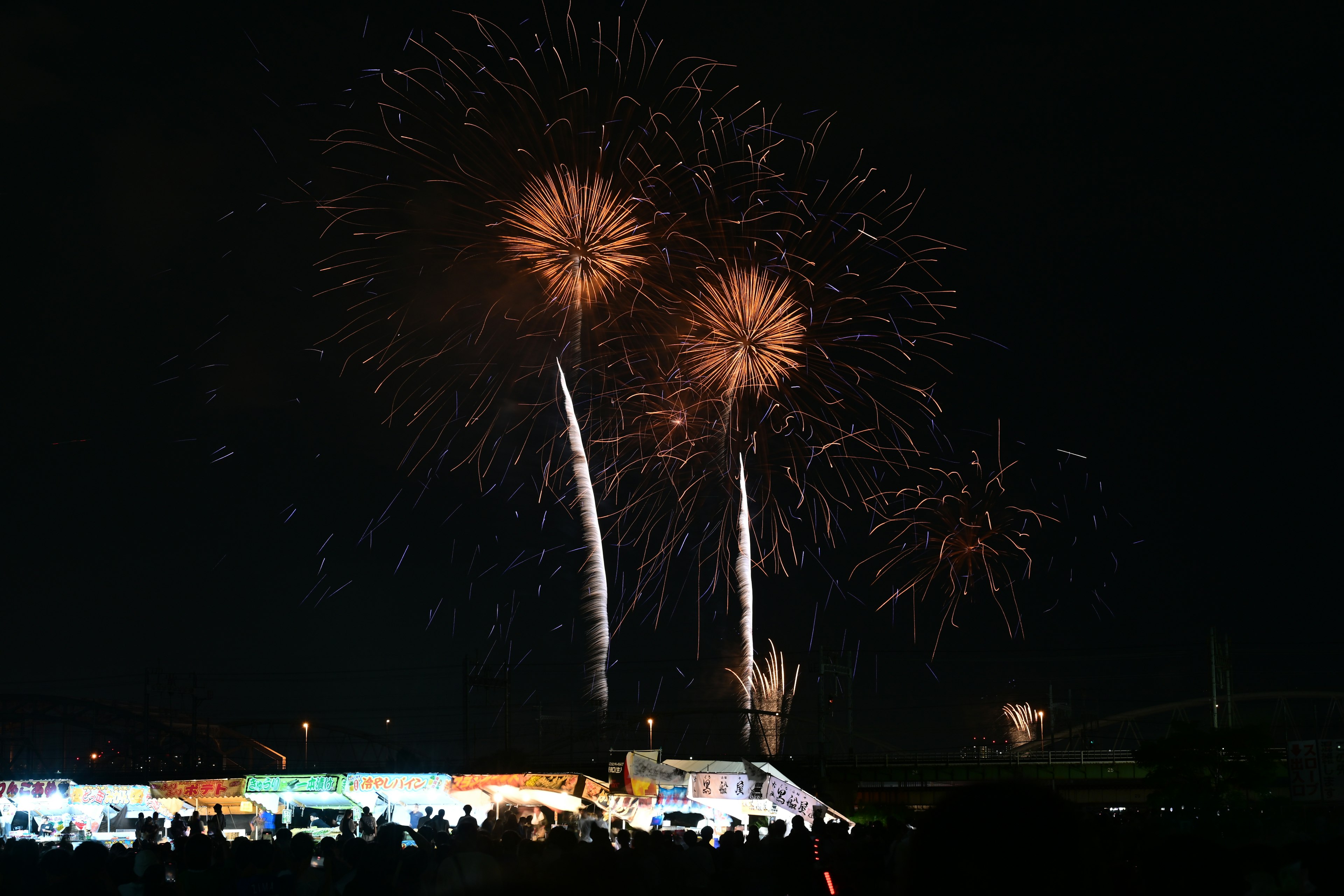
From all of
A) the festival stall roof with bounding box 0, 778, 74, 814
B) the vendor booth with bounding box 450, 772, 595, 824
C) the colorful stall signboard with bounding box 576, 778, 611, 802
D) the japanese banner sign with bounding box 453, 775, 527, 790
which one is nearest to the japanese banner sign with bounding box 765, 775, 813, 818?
the colorful stall signboard with bounding box 576, 778, 611, 802

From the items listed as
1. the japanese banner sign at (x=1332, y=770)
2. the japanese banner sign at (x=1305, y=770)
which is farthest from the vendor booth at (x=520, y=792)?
the japanese banner sign at (x=1332, y=770)

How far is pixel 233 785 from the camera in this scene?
3628cm

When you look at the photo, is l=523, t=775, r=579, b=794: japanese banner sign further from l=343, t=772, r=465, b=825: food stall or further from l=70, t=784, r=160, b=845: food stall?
l=70, t=784, r=160, b=845: food stall

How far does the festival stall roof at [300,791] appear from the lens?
114ft

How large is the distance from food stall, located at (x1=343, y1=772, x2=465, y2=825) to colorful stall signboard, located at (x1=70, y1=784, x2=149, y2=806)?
25.8 ft

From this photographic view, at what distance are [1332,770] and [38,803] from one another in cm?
3771

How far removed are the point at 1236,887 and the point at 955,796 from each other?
17.3 ft

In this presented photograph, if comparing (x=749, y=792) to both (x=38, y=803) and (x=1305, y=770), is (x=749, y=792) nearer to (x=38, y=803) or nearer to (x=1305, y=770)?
(x=1305, y=770)

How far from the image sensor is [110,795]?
37.4 metres

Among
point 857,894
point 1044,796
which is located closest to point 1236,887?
point 1044,796

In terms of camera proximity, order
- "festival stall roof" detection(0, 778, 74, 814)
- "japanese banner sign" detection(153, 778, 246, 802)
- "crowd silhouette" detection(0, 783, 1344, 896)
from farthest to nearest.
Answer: "festival stall roof" detection(0, 778, 74, 814), "japanese banner sign" detection(153, 778, 246, 802), "crowd silhouette" detection(0, 783, 1344, 896)

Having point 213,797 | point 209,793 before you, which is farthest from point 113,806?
point 213,797

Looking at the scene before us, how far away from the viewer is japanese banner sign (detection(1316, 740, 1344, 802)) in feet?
52.3

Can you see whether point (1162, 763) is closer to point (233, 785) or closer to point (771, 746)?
point (771, 746)
